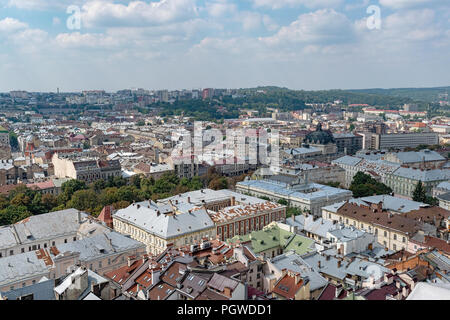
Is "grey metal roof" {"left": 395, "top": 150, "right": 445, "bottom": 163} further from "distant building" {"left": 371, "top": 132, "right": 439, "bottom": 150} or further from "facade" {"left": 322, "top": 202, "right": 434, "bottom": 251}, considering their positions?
"facade" {"left": 322, "top": 202, "right": 434, "bottom": 251}

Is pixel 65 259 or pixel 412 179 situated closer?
pixel 65 259

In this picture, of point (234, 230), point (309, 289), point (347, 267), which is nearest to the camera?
point (309, 289)

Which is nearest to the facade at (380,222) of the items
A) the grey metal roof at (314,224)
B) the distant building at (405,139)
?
the grey metal roof at (314,224)

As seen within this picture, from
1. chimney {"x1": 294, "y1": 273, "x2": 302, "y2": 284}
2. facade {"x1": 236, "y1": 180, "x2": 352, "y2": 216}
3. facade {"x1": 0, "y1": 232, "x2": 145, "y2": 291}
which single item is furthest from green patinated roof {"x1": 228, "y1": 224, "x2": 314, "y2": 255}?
facade {"x1": 236, "y1": 180, "x2": 352, "y2": 216}

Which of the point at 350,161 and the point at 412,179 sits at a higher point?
the point at 350,161

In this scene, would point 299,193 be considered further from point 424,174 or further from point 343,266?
point 343,266

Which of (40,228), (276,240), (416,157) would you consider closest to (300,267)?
(276,240)
